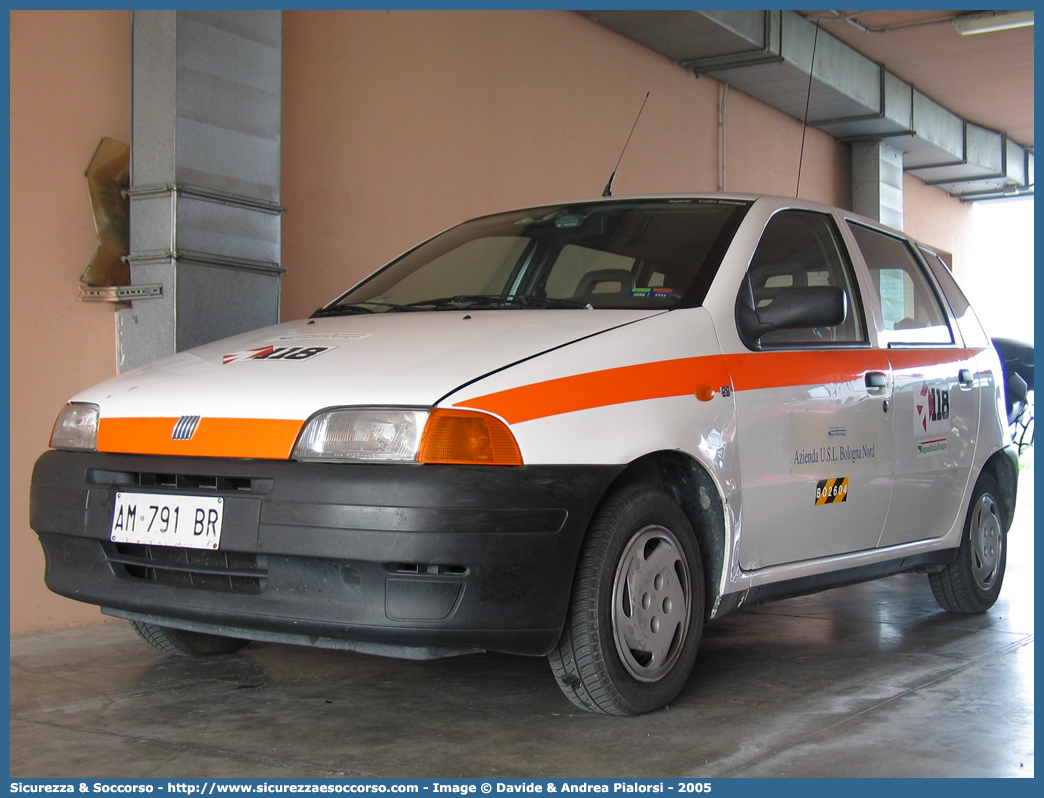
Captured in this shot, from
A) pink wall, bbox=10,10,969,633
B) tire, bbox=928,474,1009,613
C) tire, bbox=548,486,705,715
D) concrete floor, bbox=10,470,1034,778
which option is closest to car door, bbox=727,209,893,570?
tire, bbox=548,486,705,715

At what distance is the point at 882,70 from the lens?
37.2ft

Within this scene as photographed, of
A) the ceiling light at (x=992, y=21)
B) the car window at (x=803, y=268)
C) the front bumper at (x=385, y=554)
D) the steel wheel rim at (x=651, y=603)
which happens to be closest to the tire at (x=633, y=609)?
the steel wheel rim at (x=651, y=603)

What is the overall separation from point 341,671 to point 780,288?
6.24 feet

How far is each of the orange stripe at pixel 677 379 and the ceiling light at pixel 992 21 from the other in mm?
6696

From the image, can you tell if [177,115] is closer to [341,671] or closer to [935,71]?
[341,671]

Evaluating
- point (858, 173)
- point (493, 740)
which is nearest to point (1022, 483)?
point (858, 173)

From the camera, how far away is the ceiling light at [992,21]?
31.4 feet

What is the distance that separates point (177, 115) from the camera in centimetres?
486

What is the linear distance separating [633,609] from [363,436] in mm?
900

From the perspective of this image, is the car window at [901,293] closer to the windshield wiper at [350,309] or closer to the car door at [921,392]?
the car door at [921,392]

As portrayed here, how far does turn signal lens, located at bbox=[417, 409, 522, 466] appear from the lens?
2.73m

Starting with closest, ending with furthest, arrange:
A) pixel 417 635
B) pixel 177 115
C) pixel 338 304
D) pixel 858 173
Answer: pixel 417 635 → pixel 338 304 → pixel 177 115 → pixel 858 173

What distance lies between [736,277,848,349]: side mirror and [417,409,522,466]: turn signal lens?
1.04 meters

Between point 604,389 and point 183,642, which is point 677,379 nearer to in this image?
point 604,389
